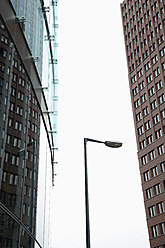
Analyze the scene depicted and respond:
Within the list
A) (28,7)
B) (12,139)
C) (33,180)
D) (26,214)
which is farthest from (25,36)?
(26,214)

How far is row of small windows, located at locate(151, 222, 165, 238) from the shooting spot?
62578 millimetres

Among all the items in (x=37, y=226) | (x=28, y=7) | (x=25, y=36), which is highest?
(x=28, y=7)

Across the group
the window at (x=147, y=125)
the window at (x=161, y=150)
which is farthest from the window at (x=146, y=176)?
the window at (x=147, y=125)

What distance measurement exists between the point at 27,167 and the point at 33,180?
1.16 metres

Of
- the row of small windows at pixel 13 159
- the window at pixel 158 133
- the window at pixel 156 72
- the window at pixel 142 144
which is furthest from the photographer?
the window at pixel 156 72

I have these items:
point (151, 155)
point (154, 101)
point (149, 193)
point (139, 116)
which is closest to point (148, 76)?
point (154, 101)

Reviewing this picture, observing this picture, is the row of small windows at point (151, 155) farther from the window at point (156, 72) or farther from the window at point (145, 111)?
the window at point (156, 72)

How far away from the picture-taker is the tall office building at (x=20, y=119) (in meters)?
8.45

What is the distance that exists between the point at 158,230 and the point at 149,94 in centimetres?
2968

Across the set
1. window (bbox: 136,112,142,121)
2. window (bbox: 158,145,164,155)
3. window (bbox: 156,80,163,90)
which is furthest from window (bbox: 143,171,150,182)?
window (bbox: 156,80,163,90)

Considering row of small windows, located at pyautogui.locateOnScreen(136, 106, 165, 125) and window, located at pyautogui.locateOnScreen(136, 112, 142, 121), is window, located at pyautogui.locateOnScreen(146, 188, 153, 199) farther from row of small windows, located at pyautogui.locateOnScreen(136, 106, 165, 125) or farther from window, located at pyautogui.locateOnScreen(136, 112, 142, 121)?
window, located at pyautogui.locateOnScreen(136, 112, 142, 121)

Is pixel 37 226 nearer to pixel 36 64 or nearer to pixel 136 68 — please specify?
pixel 36 64

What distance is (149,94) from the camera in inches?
3051

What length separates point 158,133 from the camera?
234ft
